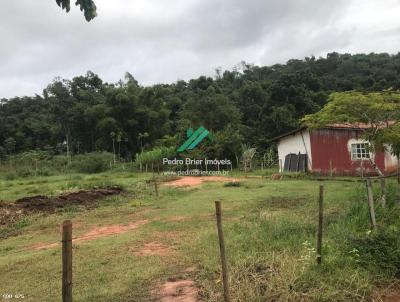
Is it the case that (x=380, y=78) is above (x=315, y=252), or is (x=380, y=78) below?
above

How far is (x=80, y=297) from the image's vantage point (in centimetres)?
566

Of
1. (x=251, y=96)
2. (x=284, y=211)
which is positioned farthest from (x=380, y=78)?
(x=284, y=211)

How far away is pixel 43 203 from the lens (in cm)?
1429

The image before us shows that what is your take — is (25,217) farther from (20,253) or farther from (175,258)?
(175,258)

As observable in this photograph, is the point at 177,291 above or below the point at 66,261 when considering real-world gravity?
below

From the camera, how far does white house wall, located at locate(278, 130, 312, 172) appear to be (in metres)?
23.0

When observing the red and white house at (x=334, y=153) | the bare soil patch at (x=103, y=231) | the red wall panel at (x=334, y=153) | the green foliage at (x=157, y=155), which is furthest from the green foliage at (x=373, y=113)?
the green foliage at (x=157, y=155)

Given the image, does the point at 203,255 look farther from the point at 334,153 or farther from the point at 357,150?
the point at 334,153

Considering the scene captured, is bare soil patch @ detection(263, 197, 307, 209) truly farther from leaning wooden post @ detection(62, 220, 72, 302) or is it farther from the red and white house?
leaning wooden post @ detection(62, 220, 72, 302)

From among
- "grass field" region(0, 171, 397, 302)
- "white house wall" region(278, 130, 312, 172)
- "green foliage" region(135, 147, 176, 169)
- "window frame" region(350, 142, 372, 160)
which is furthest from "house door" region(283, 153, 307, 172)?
"grass field" region(0, 171, 397, 302)

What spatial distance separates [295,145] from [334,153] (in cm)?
281

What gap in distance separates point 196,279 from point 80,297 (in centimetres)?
153

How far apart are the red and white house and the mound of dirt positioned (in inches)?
420

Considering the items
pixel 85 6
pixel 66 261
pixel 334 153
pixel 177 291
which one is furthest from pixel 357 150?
pixel 66 261
